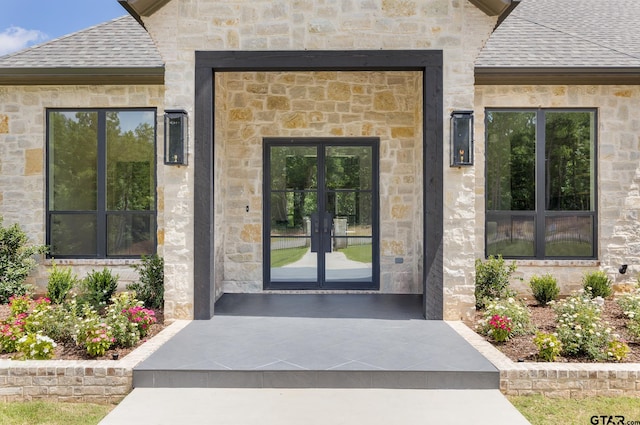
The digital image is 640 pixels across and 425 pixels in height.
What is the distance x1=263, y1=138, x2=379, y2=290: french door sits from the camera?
25.2ft

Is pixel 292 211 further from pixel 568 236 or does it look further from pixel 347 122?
pixel 568 236

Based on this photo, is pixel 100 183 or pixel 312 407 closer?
pixel 312 407

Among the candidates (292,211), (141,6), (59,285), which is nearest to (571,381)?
(292,211)

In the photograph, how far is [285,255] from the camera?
773 cm

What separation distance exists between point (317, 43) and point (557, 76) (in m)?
4.04

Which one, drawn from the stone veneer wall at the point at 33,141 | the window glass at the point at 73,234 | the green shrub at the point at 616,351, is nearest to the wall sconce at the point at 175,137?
the stone veneer wall at the point at 33,141

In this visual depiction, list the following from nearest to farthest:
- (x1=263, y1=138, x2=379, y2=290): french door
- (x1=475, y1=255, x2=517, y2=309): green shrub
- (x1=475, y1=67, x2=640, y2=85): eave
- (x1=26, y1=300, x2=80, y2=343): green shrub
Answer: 1. (x1=26, y1=300, x2=80, y2=343): green shrub
2. (x1=475, y1=255, x2=517, y2=309): green shrub
3. (x1=475, y1=67, x2=640, y2=85): eave
4. (x1=263, y1=138, x2=379, y2=290): french door

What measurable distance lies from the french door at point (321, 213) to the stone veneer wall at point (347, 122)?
0.25 m

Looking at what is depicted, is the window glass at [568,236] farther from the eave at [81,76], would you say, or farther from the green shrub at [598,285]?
the eave at [81,76]

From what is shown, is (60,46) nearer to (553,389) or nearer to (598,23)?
(553,389)

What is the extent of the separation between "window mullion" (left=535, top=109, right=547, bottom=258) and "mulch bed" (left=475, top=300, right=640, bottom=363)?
43.4 inches

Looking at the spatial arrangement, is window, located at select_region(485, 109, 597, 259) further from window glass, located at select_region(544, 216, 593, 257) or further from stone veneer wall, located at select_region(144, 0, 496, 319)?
stone veneer wall, located at select_region(144, 0, 496, 319)

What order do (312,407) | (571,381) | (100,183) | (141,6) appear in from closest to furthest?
(312,407), (571,381), (141,6), (100,183)

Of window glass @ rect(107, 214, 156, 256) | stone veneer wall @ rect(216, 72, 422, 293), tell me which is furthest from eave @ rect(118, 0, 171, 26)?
window glass @ rect(107, 214, 156, 256)
